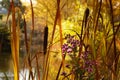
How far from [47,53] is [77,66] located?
361mm

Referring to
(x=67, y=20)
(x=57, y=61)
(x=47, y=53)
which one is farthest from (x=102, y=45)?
(x=67, y=20)

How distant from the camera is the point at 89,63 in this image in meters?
0.84

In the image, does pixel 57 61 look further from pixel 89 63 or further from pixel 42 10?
pixel 89 63

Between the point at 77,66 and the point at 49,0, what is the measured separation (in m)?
8.79

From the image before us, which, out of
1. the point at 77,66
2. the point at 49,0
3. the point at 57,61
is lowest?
the point at 57,61

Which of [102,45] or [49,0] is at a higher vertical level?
[49,0]

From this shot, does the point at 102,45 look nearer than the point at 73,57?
Yes

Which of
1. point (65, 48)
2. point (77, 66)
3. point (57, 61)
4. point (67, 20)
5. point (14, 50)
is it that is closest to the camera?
point (14, 50)

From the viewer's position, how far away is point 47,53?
2.05 feet

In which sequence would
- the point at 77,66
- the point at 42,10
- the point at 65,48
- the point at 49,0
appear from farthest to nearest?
1. the point at 42,10
2. the point at 49,0
3. the point at 77,66
4. the point at 65,48

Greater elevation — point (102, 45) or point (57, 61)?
point (102, 45)

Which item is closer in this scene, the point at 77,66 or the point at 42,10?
the point at 77,66

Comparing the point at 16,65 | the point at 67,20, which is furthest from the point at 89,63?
the point at 67,20

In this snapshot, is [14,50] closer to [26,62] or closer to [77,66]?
[26,62]
